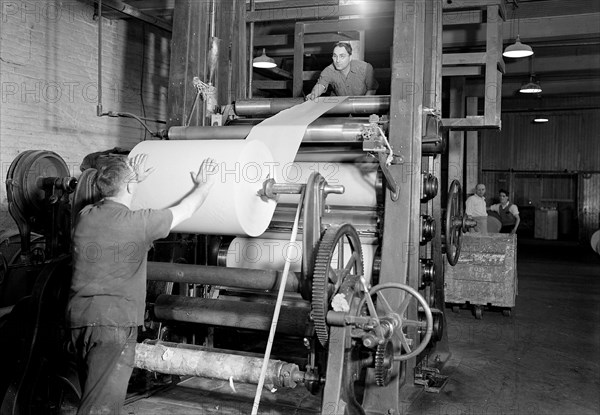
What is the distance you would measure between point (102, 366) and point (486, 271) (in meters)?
5.59

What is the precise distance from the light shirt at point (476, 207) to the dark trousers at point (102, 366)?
25.7 ft

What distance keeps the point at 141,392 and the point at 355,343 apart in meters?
1.70

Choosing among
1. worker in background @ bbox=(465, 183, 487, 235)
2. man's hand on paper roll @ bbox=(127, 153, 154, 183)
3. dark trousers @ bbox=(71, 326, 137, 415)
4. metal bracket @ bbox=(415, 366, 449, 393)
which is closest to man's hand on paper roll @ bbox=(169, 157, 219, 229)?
man's hand on paper roll @ bbox=(127, 153, 154, 183)

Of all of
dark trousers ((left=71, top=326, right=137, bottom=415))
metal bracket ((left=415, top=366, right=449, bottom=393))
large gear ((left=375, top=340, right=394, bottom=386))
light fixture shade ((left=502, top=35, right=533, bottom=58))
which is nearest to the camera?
dark trousers ((left=71, top=326, right=137, bottom=415))

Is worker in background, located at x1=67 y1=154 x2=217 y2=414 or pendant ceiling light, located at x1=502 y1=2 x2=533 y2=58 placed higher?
pendant ceiling light, located at x1=502 y1=2 x2=533 y2=58

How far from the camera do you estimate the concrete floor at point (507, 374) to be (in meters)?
3.93

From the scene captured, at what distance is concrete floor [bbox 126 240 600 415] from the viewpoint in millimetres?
3934

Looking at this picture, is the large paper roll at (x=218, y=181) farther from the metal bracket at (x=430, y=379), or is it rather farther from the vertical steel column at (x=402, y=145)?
the metal bracket at (x=430, y=379)

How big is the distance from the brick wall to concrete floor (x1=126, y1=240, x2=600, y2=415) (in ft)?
14.2

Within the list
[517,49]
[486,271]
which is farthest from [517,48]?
[486,271]

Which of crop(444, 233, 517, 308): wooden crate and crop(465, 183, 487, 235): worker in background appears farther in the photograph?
crop(465, 183, 487, 235): worker in background

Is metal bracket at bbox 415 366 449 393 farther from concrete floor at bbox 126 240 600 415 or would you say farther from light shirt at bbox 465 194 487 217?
light shirt at bbox 465 194 487 217

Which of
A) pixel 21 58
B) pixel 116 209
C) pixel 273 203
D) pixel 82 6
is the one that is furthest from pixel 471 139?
pixel 116 209

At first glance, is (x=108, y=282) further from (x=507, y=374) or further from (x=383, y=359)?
(x=507, y=374)
